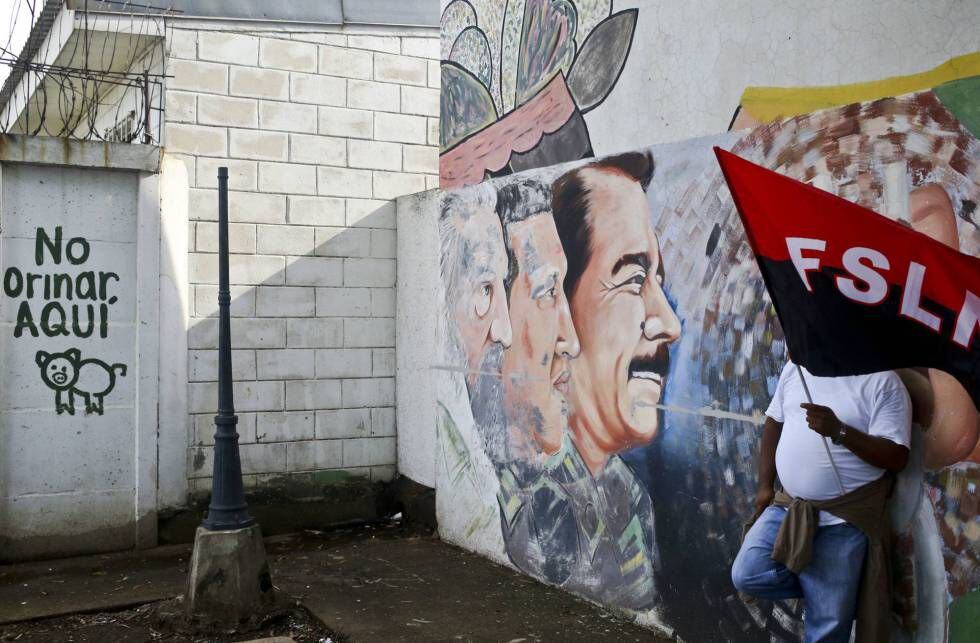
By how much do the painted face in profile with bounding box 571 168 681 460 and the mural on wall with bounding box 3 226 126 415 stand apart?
12.4 ft

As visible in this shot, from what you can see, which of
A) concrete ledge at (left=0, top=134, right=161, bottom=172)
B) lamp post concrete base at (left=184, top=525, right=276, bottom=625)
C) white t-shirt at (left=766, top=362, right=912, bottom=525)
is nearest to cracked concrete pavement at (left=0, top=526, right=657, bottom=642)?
lamp post concrete base at (left=184, top=525, right=276, bottom=625)

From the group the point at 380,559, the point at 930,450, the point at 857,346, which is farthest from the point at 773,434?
the point at 380,559

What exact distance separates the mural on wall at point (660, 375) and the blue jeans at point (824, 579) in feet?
1.11

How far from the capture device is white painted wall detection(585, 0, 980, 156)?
3.98m

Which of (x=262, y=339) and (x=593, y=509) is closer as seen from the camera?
(x=593, y=509)

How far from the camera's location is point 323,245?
8.55 metres

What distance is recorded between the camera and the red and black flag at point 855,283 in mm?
3113

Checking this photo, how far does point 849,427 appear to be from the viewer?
3725 millimetres

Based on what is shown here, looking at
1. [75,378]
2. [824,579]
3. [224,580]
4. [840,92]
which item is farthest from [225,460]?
[840,92]

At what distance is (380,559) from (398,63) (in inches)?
168

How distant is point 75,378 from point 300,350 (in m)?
1.78

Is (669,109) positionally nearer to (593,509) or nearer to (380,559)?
(593,509)

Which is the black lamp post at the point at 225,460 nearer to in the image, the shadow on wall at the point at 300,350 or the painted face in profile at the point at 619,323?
the painted face in profile at the point at 619,323

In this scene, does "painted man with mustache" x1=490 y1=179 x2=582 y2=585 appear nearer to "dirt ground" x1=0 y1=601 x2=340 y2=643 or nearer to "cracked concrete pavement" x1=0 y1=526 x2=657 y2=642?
"cracked concrete pavement" x1=0 y1=526 x2=657 y2=642
